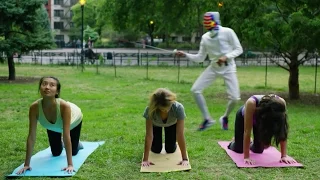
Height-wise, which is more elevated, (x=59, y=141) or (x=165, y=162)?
(x=59, y=141)

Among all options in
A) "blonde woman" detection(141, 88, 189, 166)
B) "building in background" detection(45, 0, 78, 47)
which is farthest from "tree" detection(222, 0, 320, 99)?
"building in background" detection(45, 0, 78, 47)

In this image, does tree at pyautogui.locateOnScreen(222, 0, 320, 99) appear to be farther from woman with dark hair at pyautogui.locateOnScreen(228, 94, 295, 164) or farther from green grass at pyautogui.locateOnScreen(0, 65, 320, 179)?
woman with dark hair at pyautogui.locateOnScreen(228, 94, 295, 164)

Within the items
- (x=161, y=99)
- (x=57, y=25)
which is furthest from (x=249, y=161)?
(x=57, y=25)

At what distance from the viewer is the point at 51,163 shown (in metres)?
6.16

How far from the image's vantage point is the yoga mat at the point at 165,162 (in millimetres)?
5879

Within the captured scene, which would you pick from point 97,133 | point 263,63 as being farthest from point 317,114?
point 263,63

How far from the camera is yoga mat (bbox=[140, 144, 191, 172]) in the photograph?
5.88m

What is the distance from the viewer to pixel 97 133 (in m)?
8.55

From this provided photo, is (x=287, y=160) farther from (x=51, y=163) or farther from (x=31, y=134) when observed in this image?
(x=31, y=134)

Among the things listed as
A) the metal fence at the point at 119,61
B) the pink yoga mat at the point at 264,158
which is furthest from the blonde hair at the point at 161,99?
the metal fence at the point at 119,61

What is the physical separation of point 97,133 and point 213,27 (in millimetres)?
3059

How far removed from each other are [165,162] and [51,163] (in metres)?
1.63

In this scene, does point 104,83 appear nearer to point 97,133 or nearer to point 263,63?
point 97,133

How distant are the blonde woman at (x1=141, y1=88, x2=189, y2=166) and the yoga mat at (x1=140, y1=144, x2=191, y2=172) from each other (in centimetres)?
11
